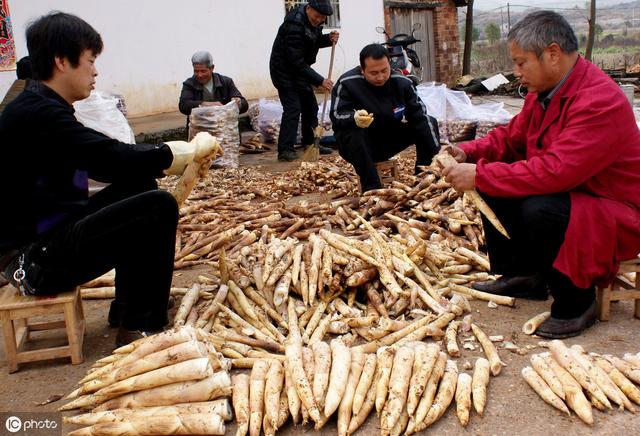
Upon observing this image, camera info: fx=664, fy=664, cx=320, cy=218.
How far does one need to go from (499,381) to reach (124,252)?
170cm

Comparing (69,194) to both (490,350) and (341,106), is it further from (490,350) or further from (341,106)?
(341,106)

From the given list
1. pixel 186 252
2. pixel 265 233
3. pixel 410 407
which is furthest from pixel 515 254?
pixel 186 252

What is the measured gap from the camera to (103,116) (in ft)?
19.2

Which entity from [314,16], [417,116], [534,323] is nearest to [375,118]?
[417,116]

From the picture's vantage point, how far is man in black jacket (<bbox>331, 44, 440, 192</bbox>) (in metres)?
5.66

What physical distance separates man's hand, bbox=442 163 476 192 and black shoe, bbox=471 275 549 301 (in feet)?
2.13

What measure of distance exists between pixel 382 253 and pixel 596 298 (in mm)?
1092

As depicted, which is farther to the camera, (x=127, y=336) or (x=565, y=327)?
(x=127, y=336)

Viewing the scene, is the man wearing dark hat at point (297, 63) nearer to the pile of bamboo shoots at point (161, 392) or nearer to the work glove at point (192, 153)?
the work glove at point (192, 153)

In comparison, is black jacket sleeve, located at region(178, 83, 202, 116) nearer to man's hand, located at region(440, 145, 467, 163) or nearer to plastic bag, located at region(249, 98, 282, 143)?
plastic bag, located at region(249, 98, 282, 143)

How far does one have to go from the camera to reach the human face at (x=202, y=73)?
756 centimetres

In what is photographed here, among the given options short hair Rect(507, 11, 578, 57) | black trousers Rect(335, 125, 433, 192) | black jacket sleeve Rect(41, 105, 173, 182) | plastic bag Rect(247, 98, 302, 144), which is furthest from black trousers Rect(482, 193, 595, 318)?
plastic bag Rect(247, 98, 302, 144)

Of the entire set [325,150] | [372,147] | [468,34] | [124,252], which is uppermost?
[124,252]

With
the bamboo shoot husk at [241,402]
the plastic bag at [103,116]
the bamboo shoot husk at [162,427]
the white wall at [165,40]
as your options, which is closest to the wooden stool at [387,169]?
the plastic bag at [103,116]
